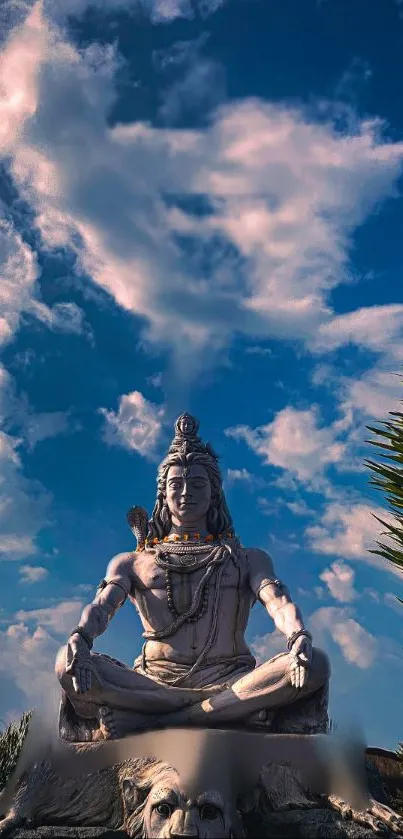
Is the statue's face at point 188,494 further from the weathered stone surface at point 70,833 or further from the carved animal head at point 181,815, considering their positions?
the weathered stone surface at point 70,833

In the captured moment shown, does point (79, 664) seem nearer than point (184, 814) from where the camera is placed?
No

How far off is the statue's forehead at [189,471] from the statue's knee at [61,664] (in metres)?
2.46

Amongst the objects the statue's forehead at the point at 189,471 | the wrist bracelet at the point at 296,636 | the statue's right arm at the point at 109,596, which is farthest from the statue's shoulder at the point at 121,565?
the wrist bracelet at the point at 296,636

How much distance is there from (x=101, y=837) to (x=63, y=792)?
0.52 m

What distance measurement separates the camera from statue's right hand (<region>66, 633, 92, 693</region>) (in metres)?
6.91

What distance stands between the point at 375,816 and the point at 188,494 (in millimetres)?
3640

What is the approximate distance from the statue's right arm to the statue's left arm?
1190 millimetres

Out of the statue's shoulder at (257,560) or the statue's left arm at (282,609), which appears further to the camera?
the statue's shoulder at (257,560)

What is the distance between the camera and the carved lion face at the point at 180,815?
19.1 feet

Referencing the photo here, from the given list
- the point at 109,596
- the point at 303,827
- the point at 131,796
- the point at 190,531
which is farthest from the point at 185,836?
the point at 190,531

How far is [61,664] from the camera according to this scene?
7.05m

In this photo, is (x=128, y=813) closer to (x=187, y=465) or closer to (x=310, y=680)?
(x=310, y=680)

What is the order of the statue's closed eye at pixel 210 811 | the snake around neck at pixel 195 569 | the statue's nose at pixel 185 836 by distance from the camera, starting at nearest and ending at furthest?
the statue's nose at pixel 185 836, the statue's closed eye at pixel 210 811, the snake around neck at pixel 195 569

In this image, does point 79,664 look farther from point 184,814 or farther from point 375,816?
point 375,816
